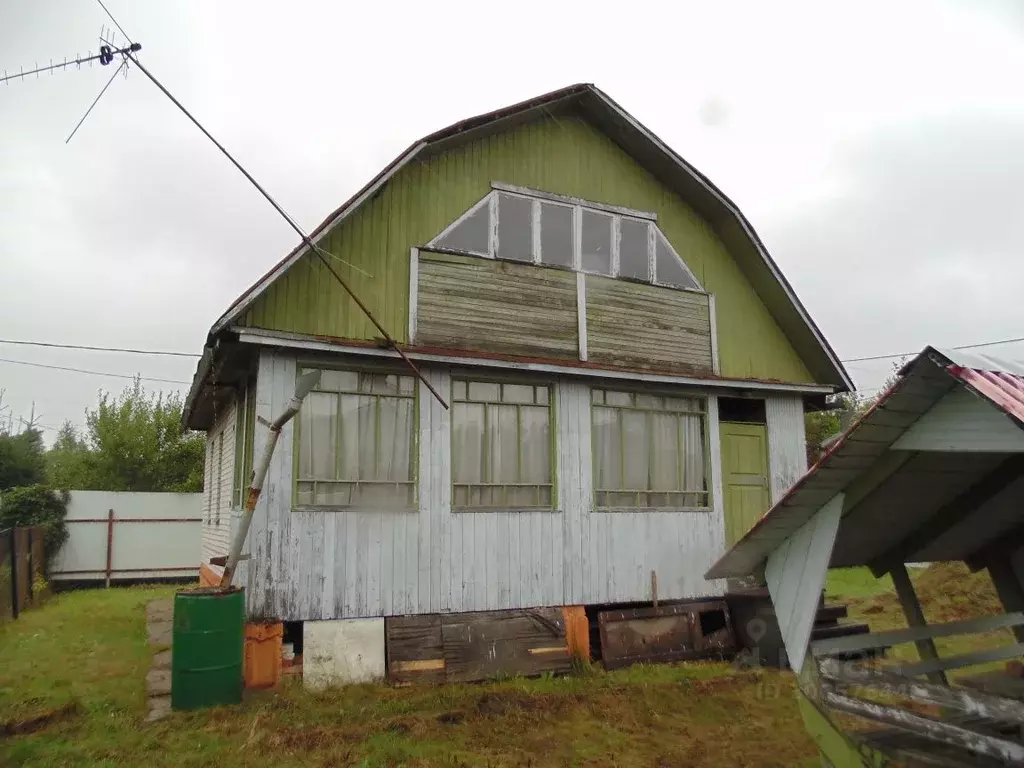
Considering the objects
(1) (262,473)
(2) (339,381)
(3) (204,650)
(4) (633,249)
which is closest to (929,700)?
(1) (262,473)

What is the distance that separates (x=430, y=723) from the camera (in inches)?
281

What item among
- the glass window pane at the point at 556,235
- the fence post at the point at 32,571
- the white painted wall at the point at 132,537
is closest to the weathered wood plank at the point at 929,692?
the glass window pane at the point at 556,235

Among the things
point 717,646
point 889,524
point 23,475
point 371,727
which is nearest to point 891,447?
point 889,524

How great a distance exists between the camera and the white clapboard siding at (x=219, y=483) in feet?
37.8

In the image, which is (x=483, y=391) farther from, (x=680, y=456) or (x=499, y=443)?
(x=680, y=456)

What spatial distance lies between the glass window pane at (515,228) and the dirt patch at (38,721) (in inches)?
267

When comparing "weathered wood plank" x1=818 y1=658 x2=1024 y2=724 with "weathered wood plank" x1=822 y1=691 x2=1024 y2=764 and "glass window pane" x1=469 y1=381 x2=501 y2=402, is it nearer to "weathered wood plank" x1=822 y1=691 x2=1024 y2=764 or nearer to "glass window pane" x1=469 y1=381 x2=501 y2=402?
"weathered wood plank" x1=822 y1=691 x2=1024 y2=764

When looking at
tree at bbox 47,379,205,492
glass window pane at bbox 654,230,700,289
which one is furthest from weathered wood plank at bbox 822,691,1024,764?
tree at bbox 47,379,205,492

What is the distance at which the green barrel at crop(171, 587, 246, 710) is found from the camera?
7.13 meters

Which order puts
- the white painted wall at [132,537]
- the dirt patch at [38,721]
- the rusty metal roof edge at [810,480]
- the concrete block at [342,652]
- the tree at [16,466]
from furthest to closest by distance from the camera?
the tree at [16,466] → the white painted wall at [132,537] → the concrete block at [342,652] → the dirt patch at [38,721] → the rusty metal roof edge at [810,480]

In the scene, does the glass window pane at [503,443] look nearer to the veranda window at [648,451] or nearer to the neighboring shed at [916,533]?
the veranda window at [648,451]

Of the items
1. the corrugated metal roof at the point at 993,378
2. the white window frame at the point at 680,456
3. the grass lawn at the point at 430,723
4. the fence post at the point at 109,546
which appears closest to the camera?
the corrugated metal roof at the point at 993,378

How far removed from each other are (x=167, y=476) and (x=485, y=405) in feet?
75.9

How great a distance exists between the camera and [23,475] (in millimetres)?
28234
